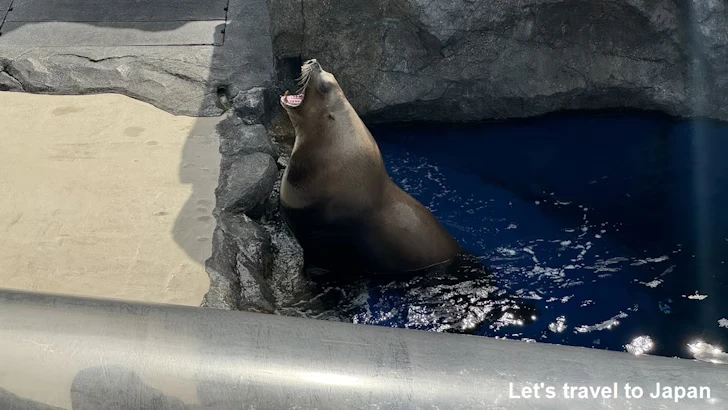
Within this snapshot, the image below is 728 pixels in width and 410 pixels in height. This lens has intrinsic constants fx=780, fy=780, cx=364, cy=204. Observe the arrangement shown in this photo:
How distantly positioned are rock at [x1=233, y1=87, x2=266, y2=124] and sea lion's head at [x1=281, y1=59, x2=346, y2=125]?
50.8 inches

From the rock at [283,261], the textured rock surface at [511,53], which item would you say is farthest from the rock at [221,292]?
the textured rock surface at [511,53]

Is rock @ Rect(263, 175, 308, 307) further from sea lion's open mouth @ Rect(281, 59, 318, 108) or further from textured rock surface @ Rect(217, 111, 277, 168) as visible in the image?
sea lion's open mouth @ Rect(281, 59, 318, 108)

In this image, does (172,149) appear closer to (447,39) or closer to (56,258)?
(56,258)

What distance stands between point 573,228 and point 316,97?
5.98 feet

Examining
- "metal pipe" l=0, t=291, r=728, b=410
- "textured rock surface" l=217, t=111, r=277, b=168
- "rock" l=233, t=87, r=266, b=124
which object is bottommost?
"metal pipe" l=0, t=291, r=728, b=410

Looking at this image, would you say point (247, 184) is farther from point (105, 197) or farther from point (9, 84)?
point (9, 84)

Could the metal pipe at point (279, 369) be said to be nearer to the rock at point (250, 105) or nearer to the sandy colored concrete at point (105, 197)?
the sandy colored concrete at point (105, 197)

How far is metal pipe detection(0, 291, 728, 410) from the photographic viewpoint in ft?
5.24

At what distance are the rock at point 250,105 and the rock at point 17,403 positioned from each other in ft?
12.5

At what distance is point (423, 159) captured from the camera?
18.3ft

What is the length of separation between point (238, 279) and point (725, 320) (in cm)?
249

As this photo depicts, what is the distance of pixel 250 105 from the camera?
5402 millimetres

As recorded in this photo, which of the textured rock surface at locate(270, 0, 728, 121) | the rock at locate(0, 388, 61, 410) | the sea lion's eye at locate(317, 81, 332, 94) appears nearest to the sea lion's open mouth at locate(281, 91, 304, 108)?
the sea lion's eye at locate(317, 81, 332, 94)

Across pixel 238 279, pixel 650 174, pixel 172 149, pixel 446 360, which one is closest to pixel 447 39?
pixel 650 174
